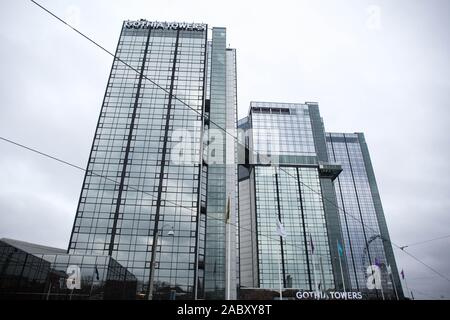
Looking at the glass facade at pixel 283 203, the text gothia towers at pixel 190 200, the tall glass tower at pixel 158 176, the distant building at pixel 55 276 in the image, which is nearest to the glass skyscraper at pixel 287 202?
the glass facade at pixel 283 203

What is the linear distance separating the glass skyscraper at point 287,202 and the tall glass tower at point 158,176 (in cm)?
2344

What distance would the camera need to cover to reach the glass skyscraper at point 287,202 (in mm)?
86438

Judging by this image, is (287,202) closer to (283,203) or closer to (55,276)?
(283,203)

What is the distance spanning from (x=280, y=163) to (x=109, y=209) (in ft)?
223

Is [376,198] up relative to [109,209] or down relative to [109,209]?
up

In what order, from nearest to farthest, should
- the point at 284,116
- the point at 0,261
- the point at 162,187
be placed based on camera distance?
1. the point at 0,261
2. the point at 162,187
3. the point at 284,116

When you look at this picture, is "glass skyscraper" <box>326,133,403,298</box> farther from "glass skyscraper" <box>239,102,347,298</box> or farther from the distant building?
the distant building

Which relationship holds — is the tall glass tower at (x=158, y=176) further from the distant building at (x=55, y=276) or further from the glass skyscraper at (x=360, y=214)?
the glass skyscraper at (x=360, y=214)

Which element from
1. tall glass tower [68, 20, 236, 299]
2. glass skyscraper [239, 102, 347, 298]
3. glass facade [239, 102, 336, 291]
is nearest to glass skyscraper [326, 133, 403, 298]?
glass skyscraper [239, 102, 347, 298]

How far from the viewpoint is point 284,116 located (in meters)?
116

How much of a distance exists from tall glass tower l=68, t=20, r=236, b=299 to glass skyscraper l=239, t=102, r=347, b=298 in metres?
23.4

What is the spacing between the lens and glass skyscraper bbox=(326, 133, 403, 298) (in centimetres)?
12144
